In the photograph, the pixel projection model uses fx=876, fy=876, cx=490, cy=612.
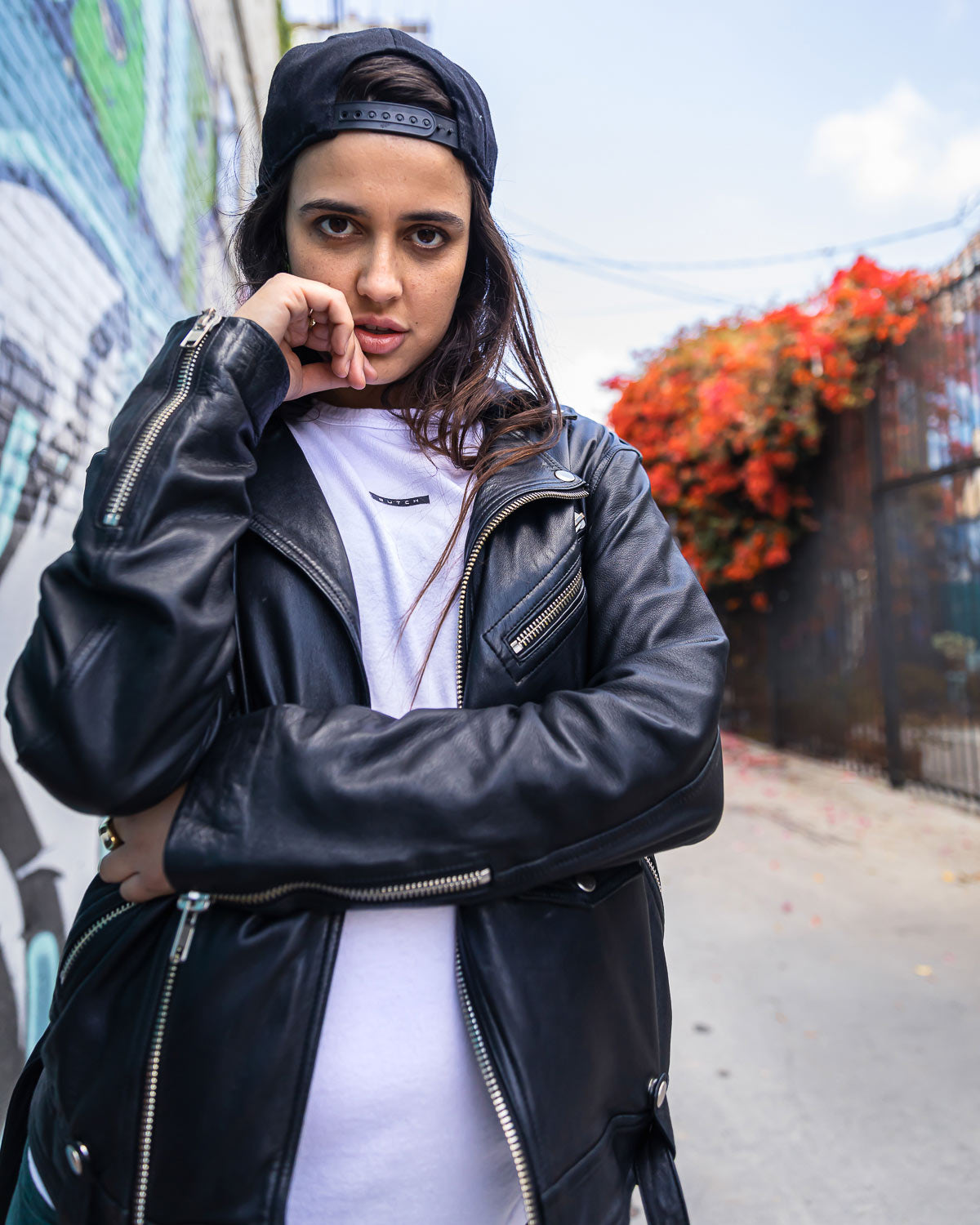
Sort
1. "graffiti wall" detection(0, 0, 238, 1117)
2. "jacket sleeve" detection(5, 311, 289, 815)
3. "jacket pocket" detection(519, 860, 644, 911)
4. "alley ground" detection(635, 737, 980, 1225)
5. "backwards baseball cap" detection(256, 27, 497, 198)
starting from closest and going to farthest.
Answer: "jacket sleeve" detection(5, 311, 289, 815) < "jacket pocket" detection(519, 860, 644, 911) < "backwards baseball cap" detection(256, 27, 497, 198) < "graffiti wall" detection(0, 0, 238, 1117) < "alley ground" detection(635, 737, 980, 1225)

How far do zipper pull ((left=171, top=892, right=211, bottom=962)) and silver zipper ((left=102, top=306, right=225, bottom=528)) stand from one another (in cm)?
42

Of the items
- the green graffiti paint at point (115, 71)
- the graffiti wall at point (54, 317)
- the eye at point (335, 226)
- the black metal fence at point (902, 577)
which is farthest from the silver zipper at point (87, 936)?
the black metal fence at point (902, 577)

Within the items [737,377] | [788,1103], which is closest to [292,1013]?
[788,1103]

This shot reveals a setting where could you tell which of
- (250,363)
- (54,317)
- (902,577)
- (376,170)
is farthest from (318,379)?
(902,577)

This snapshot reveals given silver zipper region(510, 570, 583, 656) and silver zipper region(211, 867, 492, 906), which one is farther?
silver zipper region(510, 570, 583, 656)

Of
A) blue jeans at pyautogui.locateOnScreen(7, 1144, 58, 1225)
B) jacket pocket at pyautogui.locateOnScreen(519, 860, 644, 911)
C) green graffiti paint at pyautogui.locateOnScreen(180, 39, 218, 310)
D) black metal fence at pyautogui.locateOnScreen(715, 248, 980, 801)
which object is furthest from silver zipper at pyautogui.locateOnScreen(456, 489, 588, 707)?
black metal fence at pyautogui.locateOnScreen(715, 248, 980, 801)

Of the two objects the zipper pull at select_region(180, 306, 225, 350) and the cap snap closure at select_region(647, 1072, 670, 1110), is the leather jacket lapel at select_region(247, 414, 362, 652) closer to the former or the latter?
the zipper pull at select_region(180, 306, 225, 350)

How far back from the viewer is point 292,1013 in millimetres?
937

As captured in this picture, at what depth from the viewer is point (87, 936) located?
107 cm

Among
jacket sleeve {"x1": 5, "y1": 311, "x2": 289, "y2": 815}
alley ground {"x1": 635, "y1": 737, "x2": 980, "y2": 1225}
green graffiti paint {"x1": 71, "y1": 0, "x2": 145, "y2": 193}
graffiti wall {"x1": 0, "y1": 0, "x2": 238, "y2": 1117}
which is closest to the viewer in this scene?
jacket sleeve {"x1": 5, "y1": 311, "x2": 289, "y2": 815}

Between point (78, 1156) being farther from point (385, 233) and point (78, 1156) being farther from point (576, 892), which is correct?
point (385, 233)

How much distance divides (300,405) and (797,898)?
451 centimetres

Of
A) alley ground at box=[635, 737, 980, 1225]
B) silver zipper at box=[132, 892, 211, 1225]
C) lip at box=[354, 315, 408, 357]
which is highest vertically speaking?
lip at box=[354, 315, 408, 357]

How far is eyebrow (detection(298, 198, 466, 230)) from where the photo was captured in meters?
1.16
